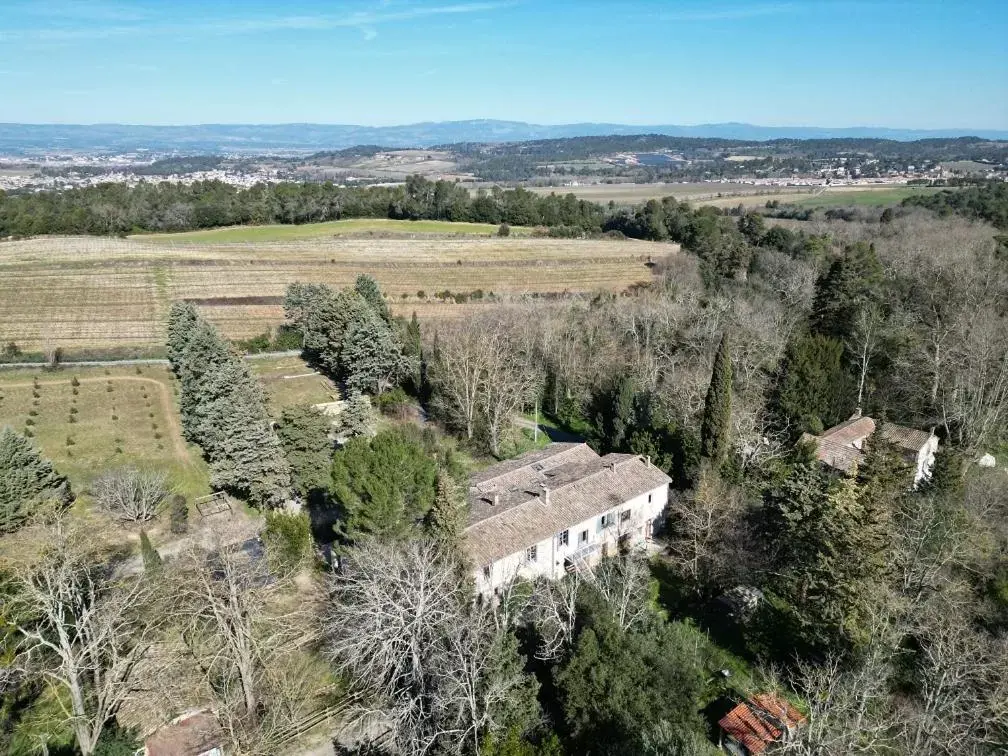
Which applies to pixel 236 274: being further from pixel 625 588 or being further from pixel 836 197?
Answer: pixel 836 197

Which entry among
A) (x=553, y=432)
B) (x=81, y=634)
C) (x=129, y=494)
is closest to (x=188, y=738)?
(x=81, y=634)

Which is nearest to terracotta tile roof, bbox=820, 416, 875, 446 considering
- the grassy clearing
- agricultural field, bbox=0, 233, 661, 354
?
the grassy clearing

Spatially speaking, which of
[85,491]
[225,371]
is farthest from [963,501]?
[85,491]

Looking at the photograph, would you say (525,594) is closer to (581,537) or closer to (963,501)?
(581,537)

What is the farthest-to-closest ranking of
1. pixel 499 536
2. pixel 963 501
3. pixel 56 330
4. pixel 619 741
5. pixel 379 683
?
pixel 56 330 → pixel 963 501 → pixel 499 536 → pixel 379 683 → pixel 619 741

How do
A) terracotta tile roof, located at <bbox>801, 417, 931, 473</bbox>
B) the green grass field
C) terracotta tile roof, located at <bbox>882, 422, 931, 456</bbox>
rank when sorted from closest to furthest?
terracotta tile roof, located at <bbox>801, 417, 931, 473</bbox>, terracotta tile roof, located at <bbox>882, 422, 931, 456</bbox>, the green grass field

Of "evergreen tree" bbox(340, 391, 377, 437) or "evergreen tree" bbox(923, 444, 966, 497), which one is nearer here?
"evergreen tree" bbox(923, 444, 966, 497)

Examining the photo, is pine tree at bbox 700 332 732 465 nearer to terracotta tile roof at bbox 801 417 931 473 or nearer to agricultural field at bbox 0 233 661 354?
terracotta tile roof at bbox 801 417 931 473
